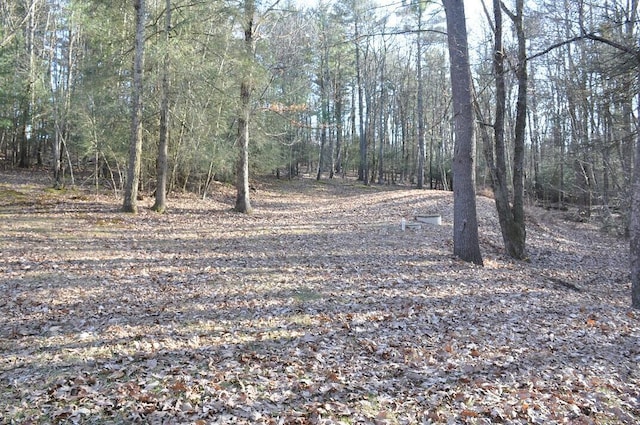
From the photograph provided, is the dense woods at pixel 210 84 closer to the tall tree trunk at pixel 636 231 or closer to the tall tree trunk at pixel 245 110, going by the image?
the tall tree trunk at pixel 245 110

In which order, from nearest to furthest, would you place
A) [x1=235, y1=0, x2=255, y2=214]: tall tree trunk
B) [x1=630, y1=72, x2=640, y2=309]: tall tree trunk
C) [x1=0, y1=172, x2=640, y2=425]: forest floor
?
1. [x1=0, y1=172, x2=640, y2=425]: forest floor
2. [x1=630, y1=72, x2=640, y2=309]: tall tree trunk
3. [x1=235, y1=0, x2=255, y2=214]: tall tree trunk

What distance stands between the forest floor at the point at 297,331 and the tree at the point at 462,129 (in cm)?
72

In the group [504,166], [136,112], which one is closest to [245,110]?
[136,112]

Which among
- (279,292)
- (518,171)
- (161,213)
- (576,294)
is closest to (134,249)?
(279,292)

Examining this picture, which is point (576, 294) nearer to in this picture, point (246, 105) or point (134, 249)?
point (134, 249)

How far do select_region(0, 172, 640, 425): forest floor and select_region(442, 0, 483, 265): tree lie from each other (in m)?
0.72

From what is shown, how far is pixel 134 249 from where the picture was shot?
9.29 metres

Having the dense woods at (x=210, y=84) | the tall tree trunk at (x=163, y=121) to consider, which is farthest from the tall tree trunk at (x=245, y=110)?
the tall tree trunk at (x=163, y=121)

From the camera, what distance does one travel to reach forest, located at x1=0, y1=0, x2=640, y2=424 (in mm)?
4078

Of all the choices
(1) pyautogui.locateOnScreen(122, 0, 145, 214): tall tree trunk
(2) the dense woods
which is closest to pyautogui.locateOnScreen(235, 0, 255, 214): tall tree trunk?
(2) the dense woods

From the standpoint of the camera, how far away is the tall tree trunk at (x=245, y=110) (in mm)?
14205

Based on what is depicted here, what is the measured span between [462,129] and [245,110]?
8.14 metres

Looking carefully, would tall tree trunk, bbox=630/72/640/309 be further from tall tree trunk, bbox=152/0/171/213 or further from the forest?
tall tree trunk, bbox=152/0/171/213

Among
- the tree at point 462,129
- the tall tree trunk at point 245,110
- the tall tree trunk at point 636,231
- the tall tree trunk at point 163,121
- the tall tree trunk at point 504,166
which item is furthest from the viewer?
the tall tree trunk at point 245,110
